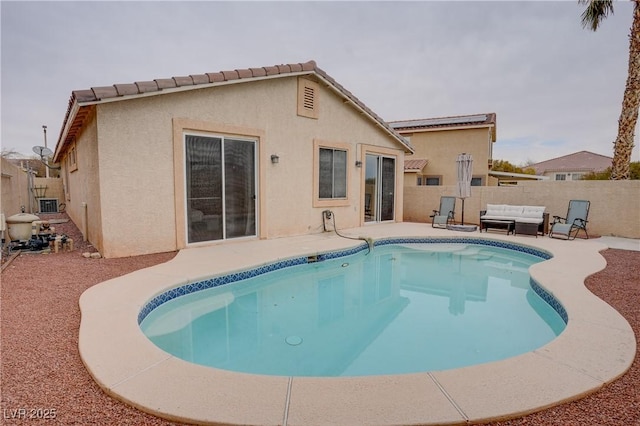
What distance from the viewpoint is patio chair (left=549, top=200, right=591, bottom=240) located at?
1072 cm

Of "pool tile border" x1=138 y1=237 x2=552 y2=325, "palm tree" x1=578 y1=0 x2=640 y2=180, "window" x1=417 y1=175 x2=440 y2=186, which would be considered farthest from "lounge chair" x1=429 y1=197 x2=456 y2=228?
"window" x1=417 y1=175 x2=440 y2=186

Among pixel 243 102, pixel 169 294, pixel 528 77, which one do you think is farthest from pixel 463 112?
pixel 169 294

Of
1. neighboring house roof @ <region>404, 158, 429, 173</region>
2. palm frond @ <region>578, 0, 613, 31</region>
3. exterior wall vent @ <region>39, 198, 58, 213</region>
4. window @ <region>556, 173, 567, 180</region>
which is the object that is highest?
palm frond @ <region>578, 0, 613, 31</region>

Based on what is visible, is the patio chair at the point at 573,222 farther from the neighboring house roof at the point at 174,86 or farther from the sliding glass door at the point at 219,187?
the sliding glass door at the point at 219,187

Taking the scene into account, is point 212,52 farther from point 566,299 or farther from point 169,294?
point 566,299

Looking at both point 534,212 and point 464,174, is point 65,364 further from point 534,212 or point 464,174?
point 534,212

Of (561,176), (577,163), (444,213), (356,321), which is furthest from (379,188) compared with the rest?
(577,163)

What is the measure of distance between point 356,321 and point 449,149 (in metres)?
19.5

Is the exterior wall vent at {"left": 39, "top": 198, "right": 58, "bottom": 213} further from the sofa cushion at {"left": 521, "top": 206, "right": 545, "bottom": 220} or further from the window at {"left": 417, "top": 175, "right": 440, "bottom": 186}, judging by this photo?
the sofa cushion at {"left": 521, "top": 206, "right": 545, "bottom": 220}

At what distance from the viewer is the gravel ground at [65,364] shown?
2.42 metres

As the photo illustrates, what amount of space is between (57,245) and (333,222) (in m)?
8.01

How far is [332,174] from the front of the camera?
1201cm

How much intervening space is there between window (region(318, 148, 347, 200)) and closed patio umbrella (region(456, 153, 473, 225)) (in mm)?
4643

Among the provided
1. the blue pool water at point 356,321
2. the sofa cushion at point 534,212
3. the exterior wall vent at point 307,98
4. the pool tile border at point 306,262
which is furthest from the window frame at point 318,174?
the sofa cushion at point 534,212
